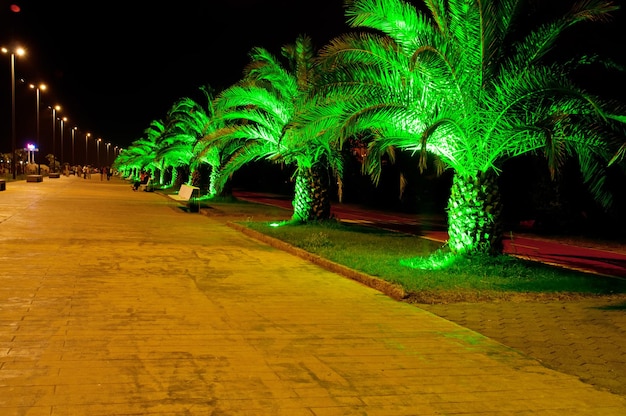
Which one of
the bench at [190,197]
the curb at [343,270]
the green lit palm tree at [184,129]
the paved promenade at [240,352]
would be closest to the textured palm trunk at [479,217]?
the curb at [343,270]

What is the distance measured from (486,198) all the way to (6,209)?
17514mm

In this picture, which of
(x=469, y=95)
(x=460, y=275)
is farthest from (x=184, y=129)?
(x=460, y=275)

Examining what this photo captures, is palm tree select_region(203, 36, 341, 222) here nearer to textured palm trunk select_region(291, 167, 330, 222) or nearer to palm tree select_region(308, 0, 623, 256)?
textured palm trunk select_region(291, 167, 330, 222)

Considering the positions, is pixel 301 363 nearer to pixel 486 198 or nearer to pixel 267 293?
pixel 267 293

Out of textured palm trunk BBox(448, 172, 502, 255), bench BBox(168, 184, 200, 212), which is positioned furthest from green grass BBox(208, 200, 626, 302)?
bench BBox(168, 184, 200, 212)

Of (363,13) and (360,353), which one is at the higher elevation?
A: (363,13)

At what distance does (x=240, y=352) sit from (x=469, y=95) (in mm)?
6740

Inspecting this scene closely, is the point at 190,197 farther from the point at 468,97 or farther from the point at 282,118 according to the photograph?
the point at 468,97

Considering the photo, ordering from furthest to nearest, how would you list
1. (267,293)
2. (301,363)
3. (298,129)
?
(298,129) < (267,293) < (301,363)

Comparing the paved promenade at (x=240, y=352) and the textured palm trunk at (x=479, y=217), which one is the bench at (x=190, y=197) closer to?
the paved promenade at (x=240, y=352)

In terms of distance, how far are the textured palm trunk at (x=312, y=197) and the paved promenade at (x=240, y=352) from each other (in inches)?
302

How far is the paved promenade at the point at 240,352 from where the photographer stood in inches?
198

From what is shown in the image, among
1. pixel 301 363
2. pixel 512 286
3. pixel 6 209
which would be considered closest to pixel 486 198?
pixel 512 286

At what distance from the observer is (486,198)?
11.4 m
